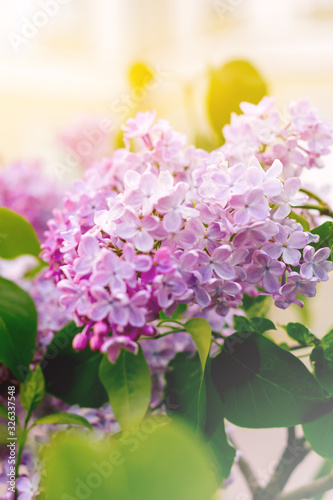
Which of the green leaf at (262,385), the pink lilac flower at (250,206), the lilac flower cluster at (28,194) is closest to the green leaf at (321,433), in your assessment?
the green leaf at (262,385)

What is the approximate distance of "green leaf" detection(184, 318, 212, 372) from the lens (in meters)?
0.27

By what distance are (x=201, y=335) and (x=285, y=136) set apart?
0.13 metres

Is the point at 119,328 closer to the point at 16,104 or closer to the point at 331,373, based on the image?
the point at 331,373

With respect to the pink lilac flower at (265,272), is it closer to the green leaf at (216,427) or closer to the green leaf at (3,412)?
the green leaf at (216,427)

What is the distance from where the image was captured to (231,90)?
460 millimetres

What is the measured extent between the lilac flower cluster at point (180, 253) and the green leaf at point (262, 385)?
2 cm

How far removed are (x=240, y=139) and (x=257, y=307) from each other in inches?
3.9

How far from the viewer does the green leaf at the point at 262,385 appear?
11.0 inches

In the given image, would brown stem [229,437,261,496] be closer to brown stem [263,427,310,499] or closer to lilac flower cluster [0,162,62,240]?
brown stem [263,427,310,499]

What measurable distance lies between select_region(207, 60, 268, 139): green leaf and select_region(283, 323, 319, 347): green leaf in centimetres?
20

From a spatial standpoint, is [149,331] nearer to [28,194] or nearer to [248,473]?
[248,473]

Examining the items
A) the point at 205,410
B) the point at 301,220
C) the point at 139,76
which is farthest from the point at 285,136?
the point at 139,76

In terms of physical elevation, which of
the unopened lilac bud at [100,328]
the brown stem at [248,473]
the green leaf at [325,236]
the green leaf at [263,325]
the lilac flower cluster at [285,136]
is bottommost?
the brown stem at [248,473]

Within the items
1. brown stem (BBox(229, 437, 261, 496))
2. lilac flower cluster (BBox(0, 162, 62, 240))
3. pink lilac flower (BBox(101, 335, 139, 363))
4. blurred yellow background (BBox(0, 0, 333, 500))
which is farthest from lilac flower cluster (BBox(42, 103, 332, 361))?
blurred yellow background (BBox(0, 0, 333, 500))
